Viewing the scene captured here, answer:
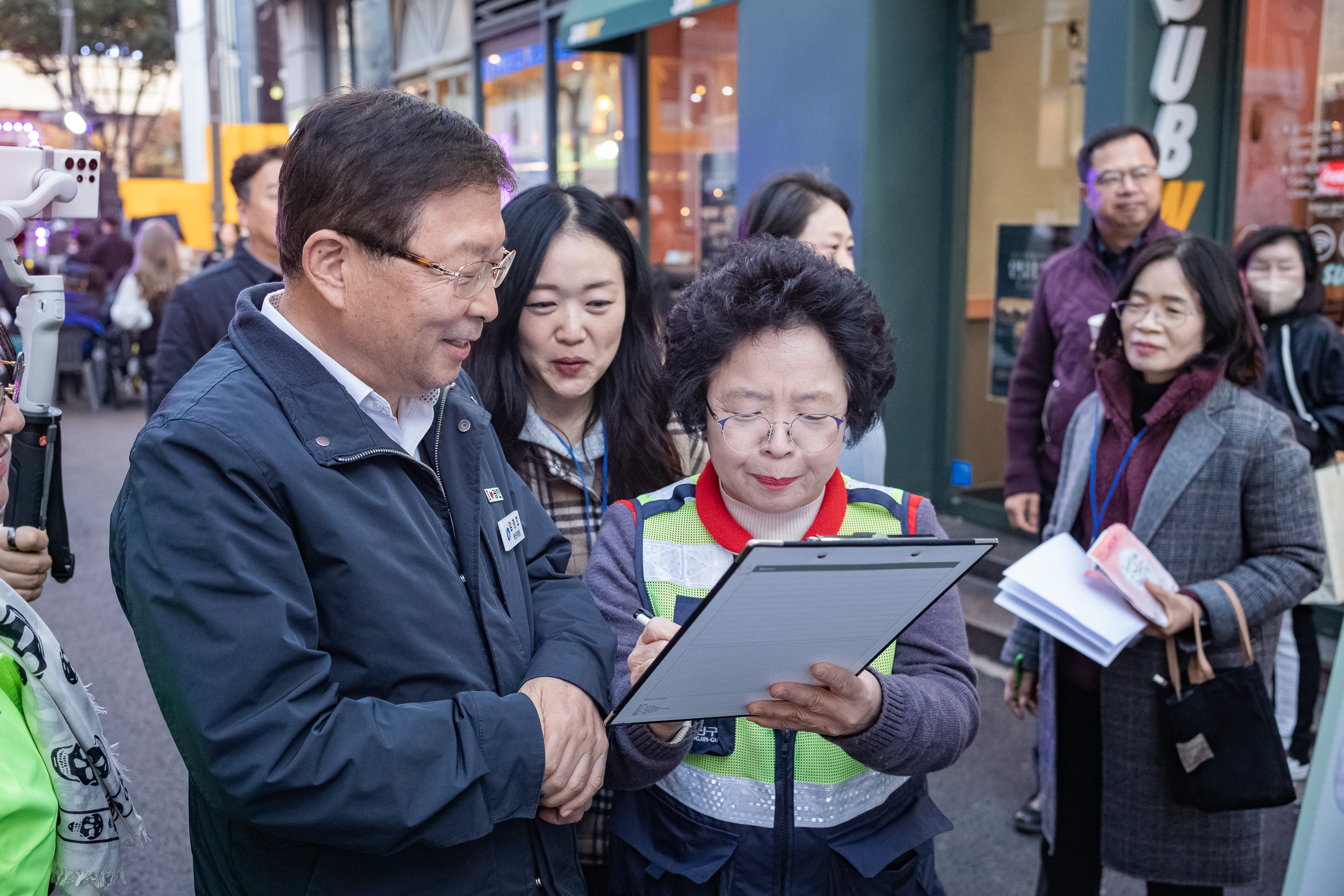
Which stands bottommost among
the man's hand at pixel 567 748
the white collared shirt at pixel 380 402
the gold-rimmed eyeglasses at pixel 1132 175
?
the man's hand at pixel 567 748

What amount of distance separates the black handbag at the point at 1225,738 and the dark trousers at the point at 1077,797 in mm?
246

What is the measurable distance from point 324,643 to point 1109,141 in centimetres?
377

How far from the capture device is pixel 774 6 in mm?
7609

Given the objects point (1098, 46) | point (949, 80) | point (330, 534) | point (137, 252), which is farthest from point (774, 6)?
point (137, 252)

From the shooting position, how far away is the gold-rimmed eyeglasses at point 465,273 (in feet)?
5.24

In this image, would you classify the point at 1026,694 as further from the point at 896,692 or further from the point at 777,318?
the point at 777,318

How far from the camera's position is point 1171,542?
9.35ft

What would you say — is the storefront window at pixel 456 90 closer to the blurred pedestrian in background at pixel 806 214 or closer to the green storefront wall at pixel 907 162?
the green storefront wall at pixel 907 162

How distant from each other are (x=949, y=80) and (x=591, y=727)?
6186 millimetres

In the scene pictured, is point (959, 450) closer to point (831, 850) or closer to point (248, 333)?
point (831, 850)

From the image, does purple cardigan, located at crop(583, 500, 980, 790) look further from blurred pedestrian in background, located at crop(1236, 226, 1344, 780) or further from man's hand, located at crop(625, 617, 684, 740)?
blurred pedestrian in background, located at crop(1236, 226, 1344, 780)

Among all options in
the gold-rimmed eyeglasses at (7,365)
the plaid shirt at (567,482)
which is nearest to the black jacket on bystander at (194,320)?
the plaid shirt at (567,482)

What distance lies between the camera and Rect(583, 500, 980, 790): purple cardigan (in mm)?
1717

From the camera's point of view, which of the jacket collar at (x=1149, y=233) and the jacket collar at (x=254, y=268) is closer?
the jacket collar at (x=1149, y=233)
